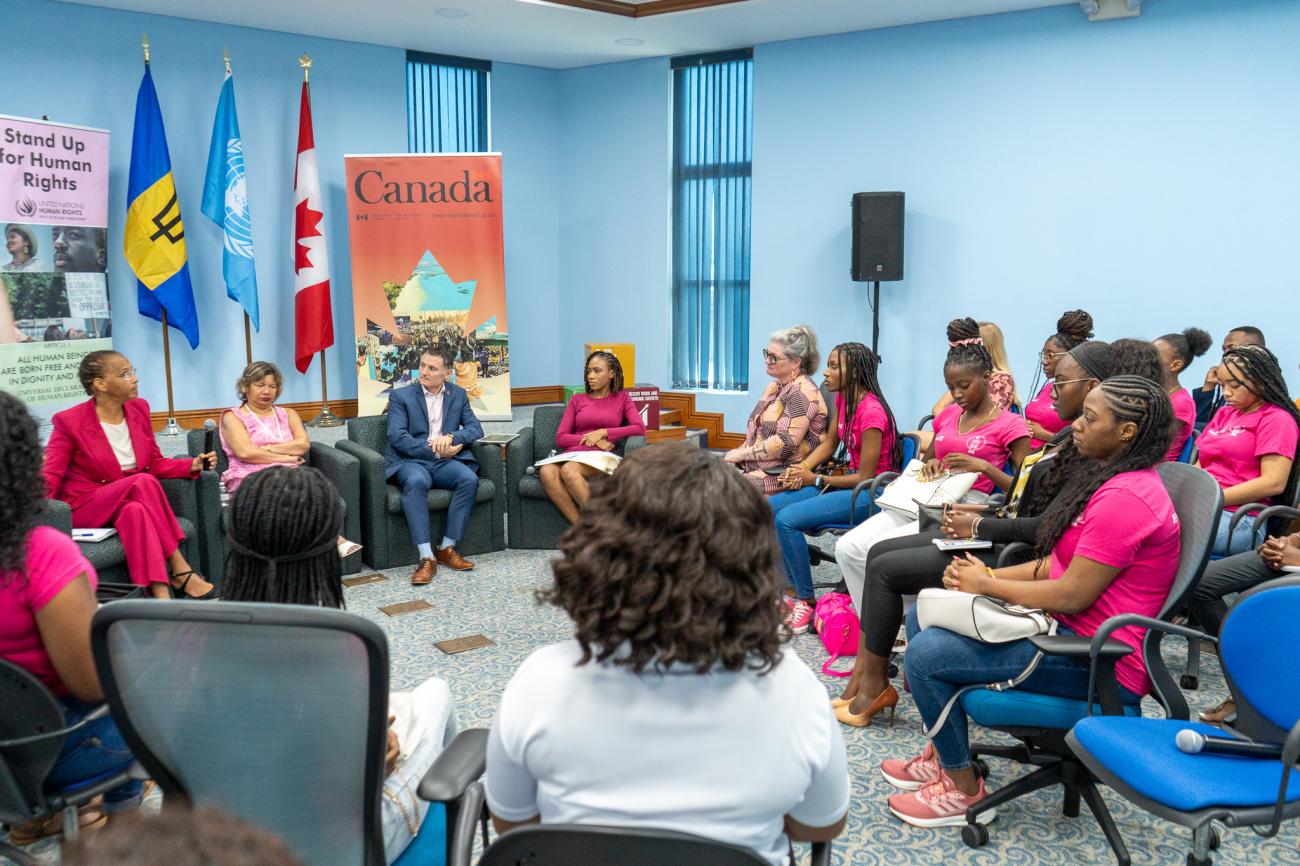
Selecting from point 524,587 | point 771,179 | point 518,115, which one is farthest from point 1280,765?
point 518,115

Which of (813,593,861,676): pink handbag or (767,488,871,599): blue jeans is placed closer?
(813,593,861,676): pink handbag

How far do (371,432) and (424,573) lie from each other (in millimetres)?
973

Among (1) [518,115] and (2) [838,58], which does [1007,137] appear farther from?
(1) [518,115]

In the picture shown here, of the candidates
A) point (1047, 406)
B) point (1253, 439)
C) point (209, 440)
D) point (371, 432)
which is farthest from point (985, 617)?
point (209, 440)

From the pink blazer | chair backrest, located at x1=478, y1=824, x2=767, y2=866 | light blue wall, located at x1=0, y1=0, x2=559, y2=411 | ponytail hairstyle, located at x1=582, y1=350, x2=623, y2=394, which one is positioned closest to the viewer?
chair backrest, located at x1=478, y1=824, x2=767, y2=866

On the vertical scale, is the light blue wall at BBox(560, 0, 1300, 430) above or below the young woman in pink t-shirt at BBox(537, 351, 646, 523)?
above

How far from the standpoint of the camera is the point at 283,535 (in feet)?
5.90

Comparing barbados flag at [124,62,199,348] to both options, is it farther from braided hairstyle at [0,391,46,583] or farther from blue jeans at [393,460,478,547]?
braided hairstyle at [0,391,46,583]

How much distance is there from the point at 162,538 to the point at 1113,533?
3.97 meters

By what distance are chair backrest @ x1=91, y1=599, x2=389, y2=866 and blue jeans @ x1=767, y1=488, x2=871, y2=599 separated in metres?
3.18

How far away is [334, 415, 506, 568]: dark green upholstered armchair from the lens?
543 cm

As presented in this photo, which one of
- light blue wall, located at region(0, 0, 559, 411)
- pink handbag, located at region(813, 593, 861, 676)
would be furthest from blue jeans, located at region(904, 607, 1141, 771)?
light blue wall, located at region(0, 0, 559, 411)

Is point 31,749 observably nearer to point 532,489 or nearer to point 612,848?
point 612,848

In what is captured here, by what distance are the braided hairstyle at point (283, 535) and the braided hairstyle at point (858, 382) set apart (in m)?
3.20
